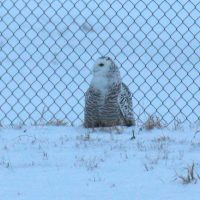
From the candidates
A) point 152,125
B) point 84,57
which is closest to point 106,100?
point 152,125

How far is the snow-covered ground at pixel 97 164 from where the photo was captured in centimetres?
523

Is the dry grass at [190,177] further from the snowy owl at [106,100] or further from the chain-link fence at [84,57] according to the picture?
the chain-link fence at [84,57]

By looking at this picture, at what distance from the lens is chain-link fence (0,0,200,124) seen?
10805 millimetres

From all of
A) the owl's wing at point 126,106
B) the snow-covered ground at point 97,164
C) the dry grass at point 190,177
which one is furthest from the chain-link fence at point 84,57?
the dry grass at point 190,177

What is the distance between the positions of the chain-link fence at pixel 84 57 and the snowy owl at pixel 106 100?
2.81 metres

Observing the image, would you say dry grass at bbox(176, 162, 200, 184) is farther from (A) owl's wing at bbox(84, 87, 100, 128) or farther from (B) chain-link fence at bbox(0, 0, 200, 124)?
(B) chain-link fence at bbox(0, 0, 200, 124)

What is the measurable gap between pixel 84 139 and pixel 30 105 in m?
→ 4.03

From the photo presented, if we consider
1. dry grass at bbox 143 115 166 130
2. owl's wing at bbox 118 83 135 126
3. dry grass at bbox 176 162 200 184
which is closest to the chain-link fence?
owl's wing at bbox 118 83 135 126

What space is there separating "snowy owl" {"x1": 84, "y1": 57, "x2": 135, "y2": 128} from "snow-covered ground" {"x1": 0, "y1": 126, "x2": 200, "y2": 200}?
0.35 m

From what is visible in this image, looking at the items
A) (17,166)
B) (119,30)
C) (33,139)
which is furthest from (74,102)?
(17,166)

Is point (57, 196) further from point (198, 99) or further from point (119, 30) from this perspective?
point (119, 30)

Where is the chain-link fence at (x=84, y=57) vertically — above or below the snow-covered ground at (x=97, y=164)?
above

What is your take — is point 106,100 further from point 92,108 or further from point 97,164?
point 97,164

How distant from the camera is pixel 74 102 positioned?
1075cm
